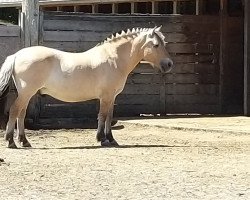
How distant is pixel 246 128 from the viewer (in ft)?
40.9

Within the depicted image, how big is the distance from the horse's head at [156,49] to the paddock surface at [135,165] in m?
1.27

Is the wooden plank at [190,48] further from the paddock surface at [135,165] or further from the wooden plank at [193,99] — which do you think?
the paddock surface at [135,165]

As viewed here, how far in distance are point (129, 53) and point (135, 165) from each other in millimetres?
3003

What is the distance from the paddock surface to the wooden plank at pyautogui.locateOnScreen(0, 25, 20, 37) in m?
2.01

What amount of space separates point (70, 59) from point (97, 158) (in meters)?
2.21

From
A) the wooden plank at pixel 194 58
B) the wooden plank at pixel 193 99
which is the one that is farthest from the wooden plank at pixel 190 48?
the wooden plank at pixel 193 99

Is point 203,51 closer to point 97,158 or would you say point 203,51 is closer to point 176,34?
point 176,34

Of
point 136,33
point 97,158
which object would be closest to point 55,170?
point 97,158

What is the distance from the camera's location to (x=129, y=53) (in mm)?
10789

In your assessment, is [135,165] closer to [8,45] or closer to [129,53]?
[129,53]

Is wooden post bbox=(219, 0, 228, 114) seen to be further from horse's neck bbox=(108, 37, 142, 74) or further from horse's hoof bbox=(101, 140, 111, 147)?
horse's hoof bbox=(101, 140, 111, 147)

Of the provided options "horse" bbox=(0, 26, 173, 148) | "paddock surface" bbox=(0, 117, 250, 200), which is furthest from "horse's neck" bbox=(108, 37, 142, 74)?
"paddock surface" bbox=(0, 117, 250, 200)

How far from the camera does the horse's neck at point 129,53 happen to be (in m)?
10.7

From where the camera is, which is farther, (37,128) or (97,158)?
(37,128)
